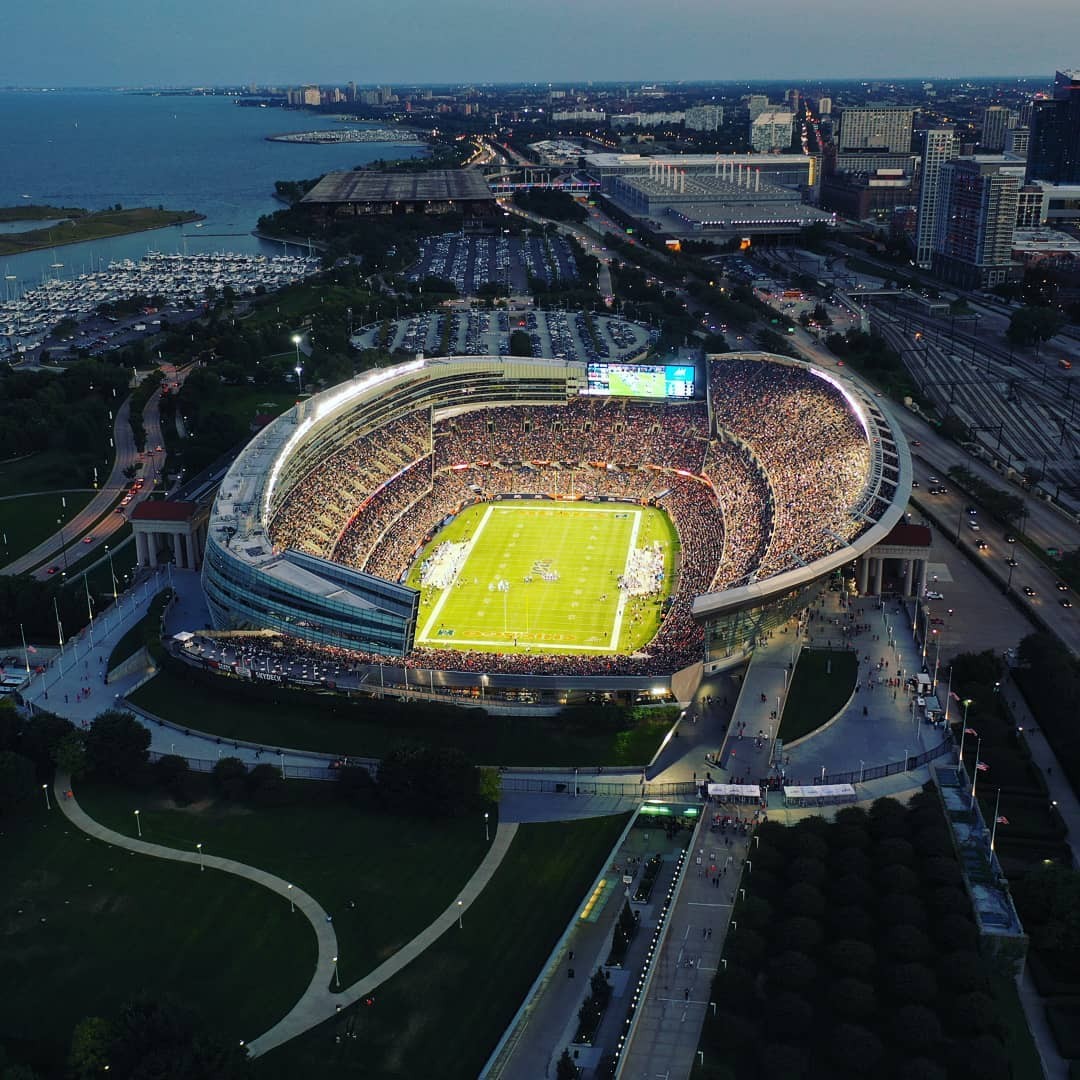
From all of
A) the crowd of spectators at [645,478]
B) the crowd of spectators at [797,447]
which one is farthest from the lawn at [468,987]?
the crowd of spectators at [797,447]

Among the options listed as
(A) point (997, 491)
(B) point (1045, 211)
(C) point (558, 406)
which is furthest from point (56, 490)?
(B) point (1045, 211)

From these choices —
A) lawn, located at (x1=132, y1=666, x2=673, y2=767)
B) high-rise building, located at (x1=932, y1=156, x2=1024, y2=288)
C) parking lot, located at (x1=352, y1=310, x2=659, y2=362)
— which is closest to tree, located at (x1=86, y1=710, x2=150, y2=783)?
lawn, located at (x1=132, y1=666, x2=673, y2=767)

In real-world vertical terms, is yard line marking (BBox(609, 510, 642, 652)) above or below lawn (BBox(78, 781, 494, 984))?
below

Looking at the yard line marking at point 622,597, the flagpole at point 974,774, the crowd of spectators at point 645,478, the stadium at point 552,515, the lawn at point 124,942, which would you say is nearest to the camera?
the lawn at point 124,942

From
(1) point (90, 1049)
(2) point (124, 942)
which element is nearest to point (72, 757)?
(2) point (124, 942)

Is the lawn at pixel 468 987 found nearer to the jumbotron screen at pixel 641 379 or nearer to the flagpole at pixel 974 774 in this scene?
the flagpole at pixel 974 774

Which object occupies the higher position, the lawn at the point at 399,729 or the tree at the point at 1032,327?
the tree at the point at 1032,327

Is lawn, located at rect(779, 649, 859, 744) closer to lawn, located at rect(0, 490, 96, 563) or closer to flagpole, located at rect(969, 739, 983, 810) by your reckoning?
flagpole, located at rect(969, 739, 983, 810)

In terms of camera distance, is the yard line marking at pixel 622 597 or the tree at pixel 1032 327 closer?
the yard line marking at pixel 622 597
